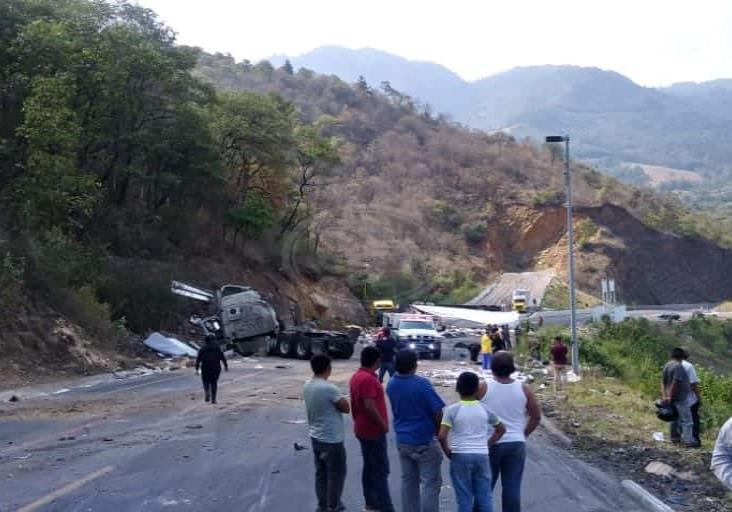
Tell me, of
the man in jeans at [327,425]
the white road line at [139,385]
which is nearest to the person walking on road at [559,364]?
the white road line at [139,385]

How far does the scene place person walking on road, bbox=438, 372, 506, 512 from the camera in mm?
8219

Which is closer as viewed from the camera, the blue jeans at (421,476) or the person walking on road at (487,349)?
the blue jeans at (421,476)

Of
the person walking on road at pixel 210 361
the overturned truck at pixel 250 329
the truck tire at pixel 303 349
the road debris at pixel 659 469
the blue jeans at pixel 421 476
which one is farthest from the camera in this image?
the overturned truck at pixel 250 329

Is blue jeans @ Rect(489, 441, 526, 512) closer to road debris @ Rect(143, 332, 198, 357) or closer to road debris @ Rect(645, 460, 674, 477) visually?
road debris @ Rect(645, 460, 674, 477)

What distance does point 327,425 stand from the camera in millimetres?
9516

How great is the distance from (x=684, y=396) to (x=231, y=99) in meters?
46.5

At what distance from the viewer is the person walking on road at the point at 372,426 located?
30.3ft

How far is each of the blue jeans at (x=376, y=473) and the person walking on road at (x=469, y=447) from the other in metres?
1.22

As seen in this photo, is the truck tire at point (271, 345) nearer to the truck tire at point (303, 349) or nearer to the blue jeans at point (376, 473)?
the truck tire at point (303, 349)

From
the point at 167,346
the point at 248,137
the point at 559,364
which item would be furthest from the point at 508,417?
the point at 248,137

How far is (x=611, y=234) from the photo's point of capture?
104 metres

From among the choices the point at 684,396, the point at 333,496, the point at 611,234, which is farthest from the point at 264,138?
the point at 611,234

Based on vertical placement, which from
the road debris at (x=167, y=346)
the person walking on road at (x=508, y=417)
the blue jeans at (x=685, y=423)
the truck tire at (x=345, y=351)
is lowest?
the truck tire at (x=345, y=351)

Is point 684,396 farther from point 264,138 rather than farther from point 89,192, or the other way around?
point 264,138
